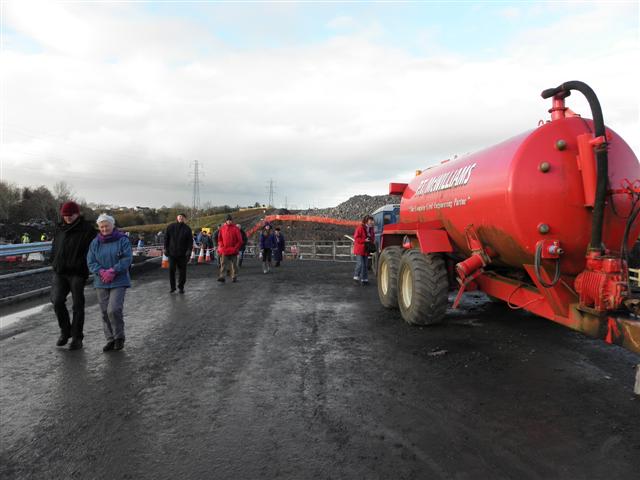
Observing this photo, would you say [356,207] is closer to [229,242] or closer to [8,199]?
[229,242]

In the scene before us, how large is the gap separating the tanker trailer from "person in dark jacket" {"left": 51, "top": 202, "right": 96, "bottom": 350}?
5.00m

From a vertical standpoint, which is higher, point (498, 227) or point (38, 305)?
point (498, 227)

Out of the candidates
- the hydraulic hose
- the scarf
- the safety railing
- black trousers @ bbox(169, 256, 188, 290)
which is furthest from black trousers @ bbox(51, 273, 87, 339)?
the safety railing

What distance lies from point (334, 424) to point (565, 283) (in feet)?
9.45

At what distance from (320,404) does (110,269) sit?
3328 millimetres

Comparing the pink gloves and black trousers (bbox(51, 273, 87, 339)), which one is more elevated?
the pink gloves

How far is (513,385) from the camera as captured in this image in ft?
13.5

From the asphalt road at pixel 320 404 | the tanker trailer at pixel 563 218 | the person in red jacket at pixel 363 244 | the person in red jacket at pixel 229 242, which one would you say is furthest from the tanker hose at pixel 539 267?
the person in red jacket at pixel 229 242

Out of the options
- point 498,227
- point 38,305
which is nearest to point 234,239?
point 38,305

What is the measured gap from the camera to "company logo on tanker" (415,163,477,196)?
19.0ft

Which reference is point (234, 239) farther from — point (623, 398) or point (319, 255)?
point (319, 255)

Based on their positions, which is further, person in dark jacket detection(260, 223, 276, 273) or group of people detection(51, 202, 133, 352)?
person in dark jacket detection(260, 223, 276, 273)

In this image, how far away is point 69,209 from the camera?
5.63 m

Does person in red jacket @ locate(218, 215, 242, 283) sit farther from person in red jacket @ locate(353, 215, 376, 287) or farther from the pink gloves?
the pink gloves
